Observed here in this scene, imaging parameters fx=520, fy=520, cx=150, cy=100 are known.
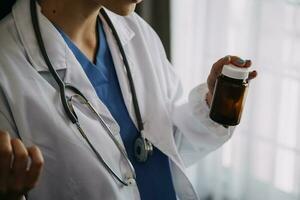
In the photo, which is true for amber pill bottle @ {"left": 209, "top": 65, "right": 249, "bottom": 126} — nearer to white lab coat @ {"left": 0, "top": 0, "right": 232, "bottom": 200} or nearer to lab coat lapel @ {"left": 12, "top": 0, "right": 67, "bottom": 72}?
white lab coat @ {"left": 0, "top": 0, "right": 232, "bottom": 200}

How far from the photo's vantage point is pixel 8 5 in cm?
118

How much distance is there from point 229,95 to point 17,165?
531 mm

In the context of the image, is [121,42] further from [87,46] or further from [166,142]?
[166,142]

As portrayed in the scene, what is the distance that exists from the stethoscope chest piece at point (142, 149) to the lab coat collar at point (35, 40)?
0.25 metres

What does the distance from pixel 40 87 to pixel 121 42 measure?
0.97 ft

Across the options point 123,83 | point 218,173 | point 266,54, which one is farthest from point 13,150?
point 218,173

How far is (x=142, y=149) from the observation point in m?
1.20

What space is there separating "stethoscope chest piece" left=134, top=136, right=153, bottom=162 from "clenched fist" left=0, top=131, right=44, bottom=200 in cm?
43

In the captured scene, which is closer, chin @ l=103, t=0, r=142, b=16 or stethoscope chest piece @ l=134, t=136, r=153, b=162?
chin @ l=103, t=0, r=142, b=16

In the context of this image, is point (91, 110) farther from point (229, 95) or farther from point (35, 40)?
point (229, 95)

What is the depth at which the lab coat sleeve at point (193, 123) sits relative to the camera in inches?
51.2

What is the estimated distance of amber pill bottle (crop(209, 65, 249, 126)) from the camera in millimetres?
1106

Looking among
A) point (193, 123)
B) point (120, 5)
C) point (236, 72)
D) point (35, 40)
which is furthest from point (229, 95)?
point (35, 40)

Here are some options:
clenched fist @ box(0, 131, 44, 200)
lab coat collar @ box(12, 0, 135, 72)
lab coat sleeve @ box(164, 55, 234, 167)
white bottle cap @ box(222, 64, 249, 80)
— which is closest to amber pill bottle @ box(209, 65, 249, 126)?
white bottle cap @ box(222, 64, 249, 80)
